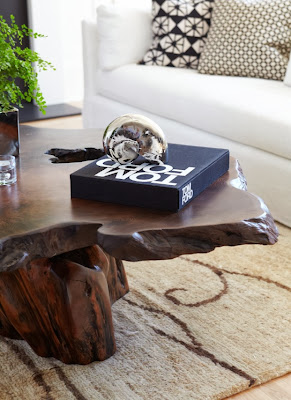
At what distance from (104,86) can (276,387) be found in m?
2.29

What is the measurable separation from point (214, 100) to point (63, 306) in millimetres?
1452

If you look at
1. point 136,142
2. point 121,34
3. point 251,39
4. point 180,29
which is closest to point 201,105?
point 251,39

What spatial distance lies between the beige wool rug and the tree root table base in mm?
43

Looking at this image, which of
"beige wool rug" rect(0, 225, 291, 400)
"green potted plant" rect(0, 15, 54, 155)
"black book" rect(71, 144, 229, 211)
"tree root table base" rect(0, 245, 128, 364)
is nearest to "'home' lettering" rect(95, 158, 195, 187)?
"black book" rect(71, 144, 229, 211)

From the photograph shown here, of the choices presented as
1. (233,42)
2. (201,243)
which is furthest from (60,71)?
(201,243)

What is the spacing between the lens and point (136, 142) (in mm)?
1392

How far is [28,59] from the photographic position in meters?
1.62

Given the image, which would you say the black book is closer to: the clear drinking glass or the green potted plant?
the clear drinking glass

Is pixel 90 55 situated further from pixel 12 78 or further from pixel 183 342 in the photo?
pixel 183 342

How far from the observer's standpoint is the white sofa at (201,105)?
2.29 meters

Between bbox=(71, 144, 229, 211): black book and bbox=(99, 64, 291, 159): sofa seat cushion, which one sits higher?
bbox=(71, 144, 229, 211): black book

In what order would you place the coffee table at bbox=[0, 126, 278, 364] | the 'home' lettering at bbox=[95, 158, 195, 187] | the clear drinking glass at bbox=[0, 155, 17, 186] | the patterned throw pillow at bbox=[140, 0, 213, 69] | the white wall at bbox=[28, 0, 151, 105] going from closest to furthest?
1. the coffee table at bbox=[0, 126, 278, 364]
2. the 'home' lettering at bbox=[95, 158, 195, 187]
3. the clear drinking glass at bbox=[0, 155, 17, 186]
4. the patterned throw pillow at bbox=[140, 0, 213, 69]
5. the white wall at bbox=[28, 0, 151, 105]

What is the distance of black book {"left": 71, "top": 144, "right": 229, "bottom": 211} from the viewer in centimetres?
126

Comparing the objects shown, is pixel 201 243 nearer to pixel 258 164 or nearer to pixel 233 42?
pixel 258 164
